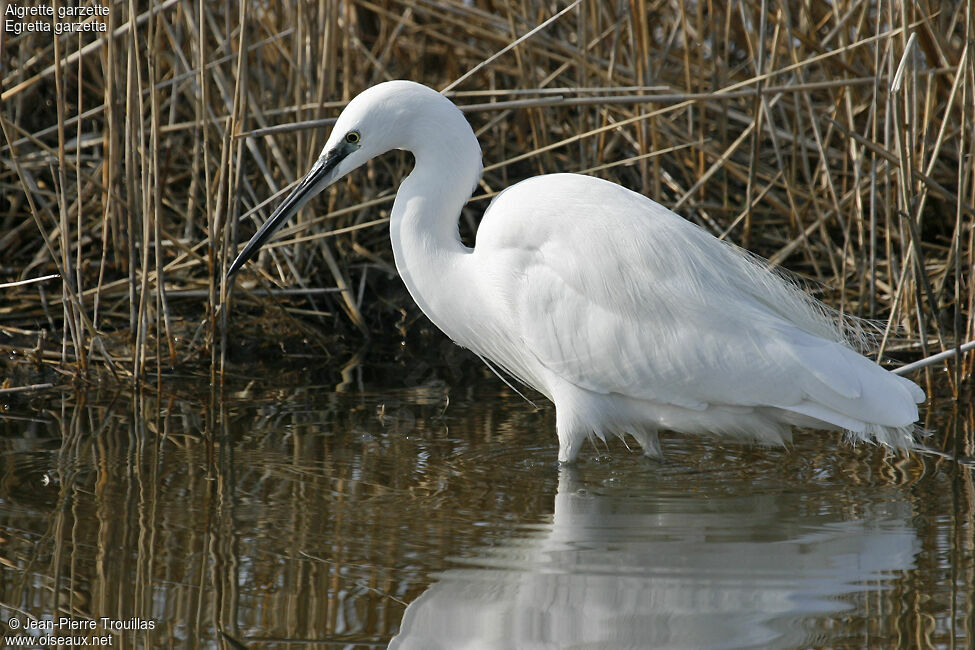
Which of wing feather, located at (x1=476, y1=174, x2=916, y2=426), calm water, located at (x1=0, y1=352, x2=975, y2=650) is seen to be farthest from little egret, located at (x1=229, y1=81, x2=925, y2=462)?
calm water, located at (x1=0, y1=352, x2=975, y2=650)

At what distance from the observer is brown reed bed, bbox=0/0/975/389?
14.1 ft

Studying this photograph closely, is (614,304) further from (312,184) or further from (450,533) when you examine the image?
(312,184)

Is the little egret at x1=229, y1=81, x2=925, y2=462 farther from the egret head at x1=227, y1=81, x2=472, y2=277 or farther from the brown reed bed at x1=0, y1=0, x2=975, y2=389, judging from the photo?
the brown reed bed at x1=0, y1=0, x2=975, y2=389

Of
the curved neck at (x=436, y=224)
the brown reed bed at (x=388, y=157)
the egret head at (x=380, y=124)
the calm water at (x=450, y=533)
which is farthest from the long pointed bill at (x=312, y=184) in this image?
the calm water at (x=450, y=533)

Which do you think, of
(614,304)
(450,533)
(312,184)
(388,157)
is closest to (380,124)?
(312,184)

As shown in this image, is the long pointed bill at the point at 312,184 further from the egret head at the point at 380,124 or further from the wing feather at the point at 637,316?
the wing feather at the point at 637,316

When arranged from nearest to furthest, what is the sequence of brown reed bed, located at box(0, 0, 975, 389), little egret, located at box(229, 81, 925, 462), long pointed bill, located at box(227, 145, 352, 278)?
1. little egret, located at box(229, 81, 925, 462)
2. long pointed bill, located at box(227, 145, 352, 278)
3. brown reed bed, located at box(0, 0, 975, 389)

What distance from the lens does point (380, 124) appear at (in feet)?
11.6

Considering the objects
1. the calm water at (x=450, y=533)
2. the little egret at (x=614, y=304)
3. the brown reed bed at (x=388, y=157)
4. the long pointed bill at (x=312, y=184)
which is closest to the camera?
the calm water at (x=450, y=533)

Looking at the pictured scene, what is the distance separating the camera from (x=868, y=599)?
8.35ft

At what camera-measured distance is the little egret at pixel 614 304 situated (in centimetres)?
340

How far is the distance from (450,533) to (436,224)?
1076 millimetres

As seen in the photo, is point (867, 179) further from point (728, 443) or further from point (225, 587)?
point (225, 587)

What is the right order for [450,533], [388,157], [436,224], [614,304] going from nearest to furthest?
[450,533] → [614,304] → [436,224] → [388,157]
